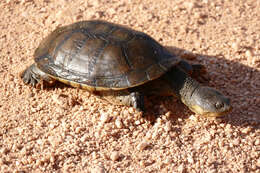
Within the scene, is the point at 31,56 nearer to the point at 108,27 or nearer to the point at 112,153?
the point at 108,27

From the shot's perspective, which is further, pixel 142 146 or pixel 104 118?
pixel 104 118

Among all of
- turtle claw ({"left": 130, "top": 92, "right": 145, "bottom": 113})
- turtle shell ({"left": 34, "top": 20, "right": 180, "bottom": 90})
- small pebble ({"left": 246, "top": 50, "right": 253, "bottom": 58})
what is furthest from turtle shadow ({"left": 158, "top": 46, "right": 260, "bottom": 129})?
turtle shell ({"left": 34, "top": 20, "right": 180, "bottom": 90})

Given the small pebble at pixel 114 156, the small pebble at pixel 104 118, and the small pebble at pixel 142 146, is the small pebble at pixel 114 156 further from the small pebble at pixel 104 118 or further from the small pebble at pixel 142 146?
the small pebble at pixel 104 118

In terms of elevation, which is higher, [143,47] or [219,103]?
[143,47]

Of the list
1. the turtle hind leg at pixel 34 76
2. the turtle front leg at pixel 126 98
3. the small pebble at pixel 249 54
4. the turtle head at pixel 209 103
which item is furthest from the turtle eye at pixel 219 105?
the turtle hind leg at pixel 34 76

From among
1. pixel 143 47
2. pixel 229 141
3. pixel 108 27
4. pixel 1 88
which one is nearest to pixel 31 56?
pixel 1 88

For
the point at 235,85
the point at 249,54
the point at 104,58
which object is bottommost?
the point at 235,85

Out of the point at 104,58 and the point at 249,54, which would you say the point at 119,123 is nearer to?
the point at 104,58

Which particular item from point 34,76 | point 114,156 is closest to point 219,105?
point 114,156
